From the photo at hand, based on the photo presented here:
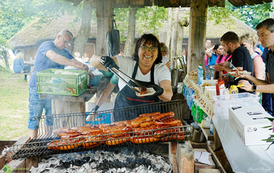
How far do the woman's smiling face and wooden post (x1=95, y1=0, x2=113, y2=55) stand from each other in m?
1.69

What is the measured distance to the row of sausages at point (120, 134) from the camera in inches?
77.9

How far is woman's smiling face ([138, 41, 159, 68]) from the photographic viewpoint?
A: 2738 mm

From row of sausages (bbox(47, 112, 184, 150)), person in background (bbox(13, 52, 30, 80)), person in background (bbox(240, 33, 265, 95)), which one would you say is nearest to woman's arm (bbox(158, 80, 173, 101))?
row of sausages (bbox(47, 112, 184, 150))

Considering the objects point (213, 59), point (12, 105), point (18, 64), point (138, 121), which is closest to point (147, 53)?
point (138, 121)

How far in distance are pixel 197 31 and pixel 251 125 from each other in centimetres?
304

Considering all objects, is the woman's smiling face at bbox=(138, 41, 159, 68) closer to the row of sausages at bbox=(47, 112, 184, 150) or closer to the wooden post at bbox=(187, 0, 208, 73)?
the row of sausages at bbox=(47, 112, 184, 150)

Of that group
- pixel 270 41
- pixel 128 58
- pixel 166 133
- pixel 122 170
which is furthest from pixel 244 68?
pixel 122 170

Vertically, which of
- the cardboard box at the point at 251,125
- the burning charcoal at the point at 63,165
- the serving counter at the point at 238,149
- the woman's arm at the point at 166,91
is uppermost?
the woman's arm at the point at 166,91

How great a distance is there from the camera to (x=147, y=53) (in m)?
2.75

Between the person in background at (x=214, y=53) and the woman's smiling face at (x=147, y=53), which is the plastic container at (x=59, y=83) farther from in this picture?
the person in background at (x=214, y=53)

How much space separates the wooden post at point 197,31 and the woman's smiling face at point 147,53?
6.36 feet

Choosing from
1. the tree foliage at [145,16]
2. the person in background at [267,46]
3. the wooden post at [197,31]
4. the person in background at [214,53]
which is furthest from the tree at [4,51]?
the tree foliage at [145,16]

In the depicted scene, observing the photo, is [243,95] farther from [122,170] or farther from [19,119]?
[19,119]

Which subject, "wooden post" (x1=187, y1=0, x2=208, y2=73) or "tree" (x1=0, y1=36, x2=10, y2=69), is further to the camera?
"tree" (x1=0, y1=36, x2=10, y2=69)
